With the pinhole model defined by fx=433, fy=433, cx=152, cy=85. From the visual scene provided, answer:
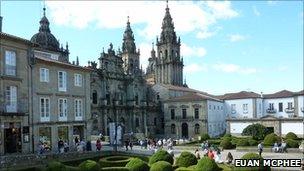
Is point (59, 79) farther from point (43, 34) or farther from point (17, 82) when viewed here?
point (43, 34)

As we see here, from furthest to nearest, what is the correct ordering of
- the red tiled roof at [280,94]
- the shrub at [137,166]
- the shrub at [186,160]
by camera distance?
the red tiled roof at [280,94] < the shrub at [186,160] < the shrub at [137,166]

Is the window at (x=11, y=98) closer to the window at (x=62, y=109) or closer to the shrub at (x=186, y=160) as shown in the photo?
the window at (x=62, y=109)

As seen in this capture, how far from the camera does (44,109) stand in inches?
1467

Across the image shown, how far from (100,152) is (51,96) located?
21.5 ft

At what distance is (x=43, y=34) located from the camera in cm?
6638

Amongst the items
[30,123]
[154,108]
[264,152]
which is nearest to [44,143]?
[30,123]

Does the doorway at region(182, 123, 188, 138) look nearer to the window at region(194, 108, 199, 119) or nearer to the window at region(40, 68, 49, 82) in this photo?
the window at region(194, 108, 199, 119)

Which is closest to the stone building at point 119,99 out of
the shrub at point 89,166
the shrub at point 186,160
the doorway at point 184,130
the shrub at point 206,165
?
the doorway at point 184,130

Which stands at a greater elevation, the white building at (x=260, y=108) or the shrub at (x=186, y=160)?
the white building at (x=260, y=108)

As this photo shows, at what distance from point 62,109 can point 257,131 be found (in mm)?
28572

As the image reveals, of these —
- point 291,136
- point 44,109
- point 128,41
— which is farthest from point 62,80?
point 128,41

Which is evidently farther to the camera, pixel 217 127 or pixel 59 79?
Answer: pixel 217 127

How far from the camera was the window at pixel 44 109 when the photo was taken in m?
36.8

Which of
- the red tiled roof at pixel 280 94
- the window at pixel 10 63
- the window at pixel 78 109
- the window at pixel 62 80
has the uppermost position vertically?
the window at pixel 10 63
